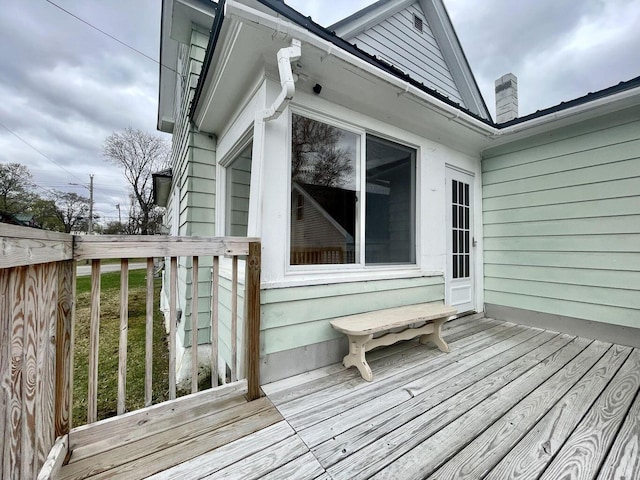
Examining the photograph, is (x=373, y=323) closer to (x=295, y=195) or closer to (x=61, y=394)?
(x=295, y=195)

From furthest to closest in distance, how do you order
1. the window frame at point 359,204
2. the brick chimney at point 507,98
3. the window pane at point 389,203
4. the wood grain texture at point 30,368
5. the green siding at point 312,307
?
the brick chimney at point 507,98 < the window pane at point 389,203 < the window frame at point 359,204 < the green siding at point 312,307 < the wood grain texture at point 30,368

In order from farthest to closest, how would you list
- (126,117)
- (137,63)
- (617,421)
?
(126,117)
(137,63)
(617,421)

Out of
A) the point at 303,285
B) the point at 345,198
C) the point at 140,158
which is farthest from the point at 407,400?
the point at 140,158

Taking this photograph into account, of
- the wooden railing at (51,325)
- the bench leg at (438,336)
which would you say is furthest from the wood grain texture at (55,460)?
the bench leg at (438,336)

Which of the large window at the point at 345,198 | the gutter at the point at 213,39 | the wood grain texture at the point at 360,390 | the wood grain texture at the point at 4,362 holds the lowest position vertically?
the wood grain texture at the point at 360,390

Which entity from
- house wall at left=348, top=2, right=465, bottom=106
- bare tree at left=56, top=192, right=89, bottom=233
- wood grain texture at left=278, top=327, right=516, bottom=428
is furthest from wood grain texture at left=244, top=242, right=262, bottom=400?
bare tree at left=56, top=192, right=89, bottom=233

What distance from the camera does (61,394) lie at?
1.28 m

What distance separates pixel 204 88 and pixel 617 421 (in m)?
4.00

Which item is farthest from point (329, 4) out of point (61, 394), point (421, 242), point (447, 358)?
point (61, 394)

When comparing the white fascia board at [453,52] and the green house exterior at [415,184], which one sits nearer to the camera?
the green house exterior at [415,184]

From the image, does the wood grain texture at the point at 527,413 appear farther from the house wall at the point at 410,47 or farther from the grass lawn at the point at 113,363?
the house wall at the point at 410,47

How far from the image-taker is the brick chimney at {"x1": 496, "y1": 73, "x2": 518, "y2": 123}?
14.6ft

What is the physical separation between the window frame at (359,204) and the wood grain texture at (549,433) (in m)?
1.56

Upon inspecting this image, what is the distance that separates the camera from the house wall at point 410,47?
15.0 feet
